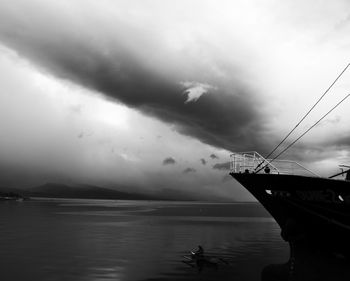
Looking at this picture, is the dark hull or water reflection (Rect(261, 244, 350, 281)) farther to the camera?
water reflection (Rect(261, 244, 350, 281))

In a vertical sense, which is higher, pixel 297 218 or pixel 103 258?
pixel 297 218

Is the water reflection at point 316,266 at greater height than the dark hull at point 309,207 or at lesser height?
lesser

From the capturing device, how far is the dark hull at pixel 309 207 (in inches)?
808

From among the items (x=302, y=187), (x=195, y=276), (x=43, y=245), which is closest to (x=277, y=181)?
(x=302, y=187)

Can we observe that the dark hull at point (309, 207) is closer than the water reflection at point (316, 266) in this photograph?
Yes

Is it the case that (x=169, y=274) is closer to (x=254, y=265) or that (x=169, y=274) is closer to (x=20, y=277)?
(x=254, y=265)

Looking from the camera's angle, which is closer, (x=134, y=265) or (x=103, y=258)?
(x=134, y=265)

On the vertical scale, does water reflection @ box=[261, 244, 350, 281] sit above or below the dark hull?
below

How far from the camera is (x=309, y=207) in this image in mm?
21547

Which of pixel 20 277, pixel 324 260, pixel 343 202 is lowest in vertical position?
pixel 20 277

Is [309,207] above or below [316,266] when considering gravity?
above

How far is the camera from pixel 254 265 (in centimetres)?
3036

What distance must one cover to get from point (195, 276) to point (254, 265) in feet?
23.6

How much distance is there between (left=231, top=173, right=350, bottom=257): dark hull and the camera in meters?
20.5
